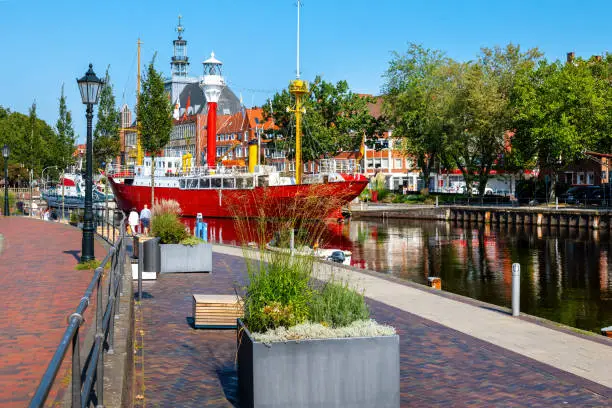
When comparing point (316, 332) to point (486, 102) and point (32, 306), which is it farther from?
point (486, 102)

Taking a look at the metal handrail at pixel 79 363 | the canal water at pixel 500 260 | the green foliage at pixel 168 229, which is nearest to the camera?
the metal handrail at pixel 79 363

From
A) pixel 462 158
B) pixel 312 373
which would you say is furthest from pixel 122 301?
pixel 462 158

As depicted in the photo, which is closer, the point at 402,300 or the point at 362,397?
the point at 362,397

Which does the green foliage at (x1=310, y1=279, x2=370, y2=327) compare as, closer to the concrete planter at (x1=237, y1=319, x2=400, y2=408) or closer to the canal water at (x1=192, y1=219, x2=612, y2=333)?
the concrete planter at (x1=237, y1=319, x2=400, y2=408)

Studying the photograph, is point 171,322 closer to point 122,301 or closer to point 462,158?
point 122,301

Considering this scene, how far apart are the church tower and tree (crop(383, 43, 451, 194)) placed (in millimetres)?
87922

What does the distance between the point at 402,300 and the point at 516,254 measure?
2592 cm

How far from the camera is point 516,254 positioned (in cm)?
3984

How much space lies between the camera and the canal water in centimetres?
2358

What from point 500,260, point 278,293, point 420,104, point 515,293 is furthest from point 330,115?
point 278,293

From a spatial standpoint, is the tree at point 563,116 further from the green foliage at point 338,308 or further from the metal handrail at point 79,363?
the metal handrail at point 79,363

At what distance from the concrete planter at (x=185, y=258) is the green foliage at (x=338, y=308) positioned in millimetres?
11525

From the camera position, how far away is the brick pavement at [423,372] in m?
8.37

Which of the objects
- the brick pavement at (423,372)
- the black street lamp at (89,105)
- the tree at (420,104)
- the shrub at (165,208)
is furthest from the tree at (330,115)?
the brick pavement at (423,372)
